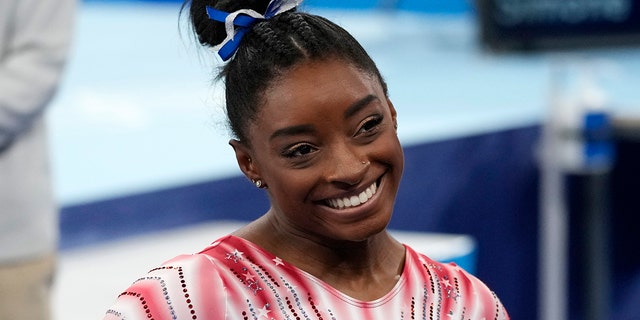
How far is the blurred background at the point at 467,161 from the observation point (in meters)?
3.24

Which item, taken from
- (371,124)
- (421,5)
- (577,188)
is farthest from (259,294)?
(421,5)

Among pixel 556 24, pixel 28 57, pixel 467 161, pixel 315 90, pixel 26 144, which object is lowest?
pixel 467 161

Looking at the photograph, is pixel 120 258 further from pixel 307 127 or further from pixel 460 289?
pixel 307 127

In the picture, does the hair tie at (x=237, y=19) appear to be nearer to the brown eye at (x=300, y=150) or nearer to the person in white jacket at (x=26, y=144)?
the brown eye at (x=300, y=150)

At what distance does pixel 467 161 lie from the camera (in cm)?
407

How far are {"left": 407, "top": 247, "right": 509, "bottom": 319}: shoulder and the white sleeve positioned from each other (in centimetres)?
101

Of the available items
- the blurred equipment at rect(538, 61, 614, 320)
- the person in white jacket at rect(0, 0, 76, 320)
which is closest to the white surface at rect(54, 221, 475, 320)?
the person in white jacket at rect(0, 0, 76, 320)

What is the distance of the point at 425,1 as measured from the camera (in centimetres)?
703

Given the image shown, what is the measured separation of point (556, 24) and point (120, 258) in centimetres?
177

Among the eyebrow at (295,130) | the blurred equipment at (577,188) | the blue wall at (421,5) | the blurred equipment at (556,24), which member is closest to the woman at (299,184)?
the eyebrow at (295,130)

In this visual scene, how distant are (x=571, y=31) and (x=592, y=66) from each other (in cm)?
62

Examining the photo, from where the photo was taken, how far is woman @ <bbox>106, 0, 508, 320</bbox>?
3.80ft

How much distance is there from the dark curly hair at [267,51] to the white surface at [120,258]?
1089 millimetres

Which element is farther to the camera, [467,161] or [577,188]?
[577,188]
